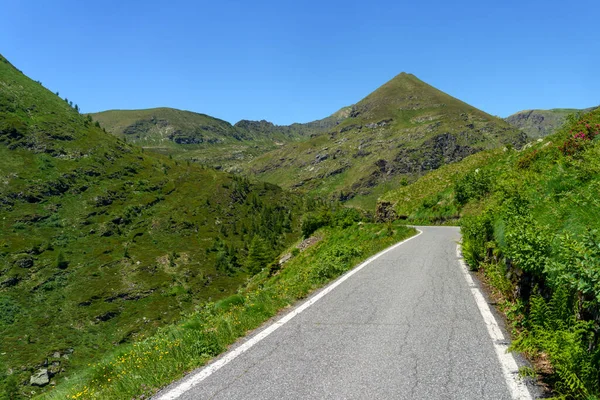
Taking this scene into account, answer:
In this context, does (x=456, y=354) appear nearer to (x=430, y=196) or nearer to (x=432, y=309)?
(x=432, y=309)

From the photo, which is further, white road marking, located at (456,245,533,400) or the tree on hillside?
the tree on hillside

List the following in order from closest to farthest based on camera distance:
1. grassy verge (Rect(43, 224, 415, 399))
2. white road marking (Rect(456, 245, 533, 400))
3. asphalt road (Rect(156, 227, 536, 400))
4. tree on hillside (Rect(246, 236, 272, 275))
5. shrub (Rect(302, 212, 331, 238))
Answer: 1. white road marking (Rect(456, 245, 533, 400))
2. asphalt road (Rect(156, 227, 536, 400))
3. grassy verge (Rect(43, 224, 415, 399))
4. shrub (Rect(302, 212, 331, 238))
5. tree on hillside (Rect(246, 236, 272, 275))

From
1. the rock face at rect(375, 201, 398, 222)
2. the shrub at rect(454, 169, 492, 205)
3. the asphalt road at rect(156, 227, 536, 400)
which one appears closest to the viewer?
the asphalt road at rect(156, 227, 536, 400)

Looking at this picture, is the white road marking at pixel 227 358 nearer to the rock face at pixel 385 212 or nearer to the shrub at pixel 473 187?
the shrub at pixel 473 187

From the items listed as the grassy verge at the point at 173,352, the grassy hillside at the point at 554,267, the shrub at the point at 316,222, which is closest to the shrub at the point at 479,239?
the grassy hillside at the point at 554,267

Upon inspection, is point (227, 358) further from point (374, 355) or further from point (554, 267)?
point (554, 267)

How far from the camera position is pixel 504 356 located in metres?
5.35

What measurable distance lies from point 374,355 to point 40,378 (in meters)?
149

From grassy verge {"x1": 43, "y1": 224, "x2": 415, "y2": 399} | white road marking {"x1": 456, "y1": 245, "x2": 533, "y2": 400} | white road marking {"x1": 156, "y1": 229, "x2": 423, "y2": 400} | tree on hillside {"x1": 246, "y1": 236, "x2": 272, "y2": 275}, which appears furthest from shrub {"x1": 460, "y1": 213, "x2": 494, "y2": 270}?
tree on hillside {"x1": 246, "y1": 236, "x2": 272, "y2": 275}

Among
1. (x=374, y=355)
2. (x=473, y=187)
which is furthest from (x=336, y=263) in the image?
(x=473, y=187)

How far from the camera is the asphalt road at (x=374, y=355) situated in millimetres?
4484

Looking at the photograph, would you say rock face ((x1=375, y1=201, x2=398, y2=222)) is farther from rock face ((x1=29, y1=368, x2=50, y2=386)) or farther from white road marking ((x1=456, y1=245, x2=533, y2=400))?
rock face ((x1=29, y1=368, x2=50, y2=386))

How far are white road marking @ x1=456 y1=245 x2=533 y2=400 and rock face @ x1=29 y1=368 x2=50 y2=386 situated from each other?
145 metres

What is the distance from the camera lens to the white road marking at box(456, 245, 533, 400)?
4.32m
